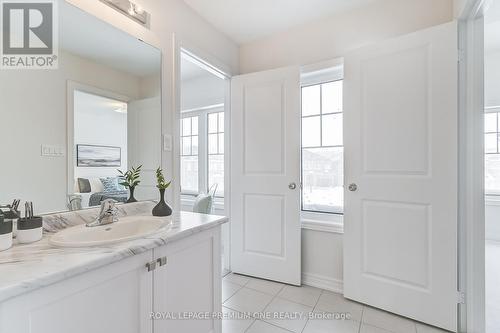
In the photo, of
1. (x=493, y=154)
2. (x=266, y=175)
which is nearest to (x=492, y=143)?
(x=493, y=154)

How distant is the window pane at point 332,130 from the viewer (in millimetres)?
2246

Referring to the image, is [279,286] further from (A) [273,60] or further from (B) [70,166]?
(A) [273,60]

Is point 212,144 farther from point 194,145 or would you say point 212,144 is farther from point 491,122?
point 491,122

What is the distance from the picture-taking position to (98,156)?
1.39 meters

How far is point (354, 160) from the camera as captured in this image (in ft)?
6.40

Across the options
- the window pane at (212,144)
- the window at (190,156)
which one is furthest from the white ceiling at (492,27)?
the window at (190,156)

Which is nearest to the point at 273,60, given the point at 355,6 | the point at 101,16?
the point at 355,6

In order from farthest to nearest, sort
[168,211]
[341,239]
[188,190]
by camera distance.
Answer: [188,190] < [341,239] < [168,211]

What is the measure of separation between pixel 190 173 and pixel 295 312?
2696 mm

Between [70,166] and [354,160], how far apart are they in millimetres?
1907

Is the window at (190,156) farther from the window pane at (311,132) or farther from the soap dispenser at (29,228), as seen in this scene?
the soap dispenser at (29,228)

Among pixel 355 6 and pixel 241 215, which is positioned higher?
pixel 355 6

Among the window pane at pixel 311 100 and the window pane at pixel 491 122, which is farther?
the window pane at pixel 491 122

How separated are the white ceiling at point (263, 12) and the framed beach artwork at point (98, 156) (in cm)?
136
